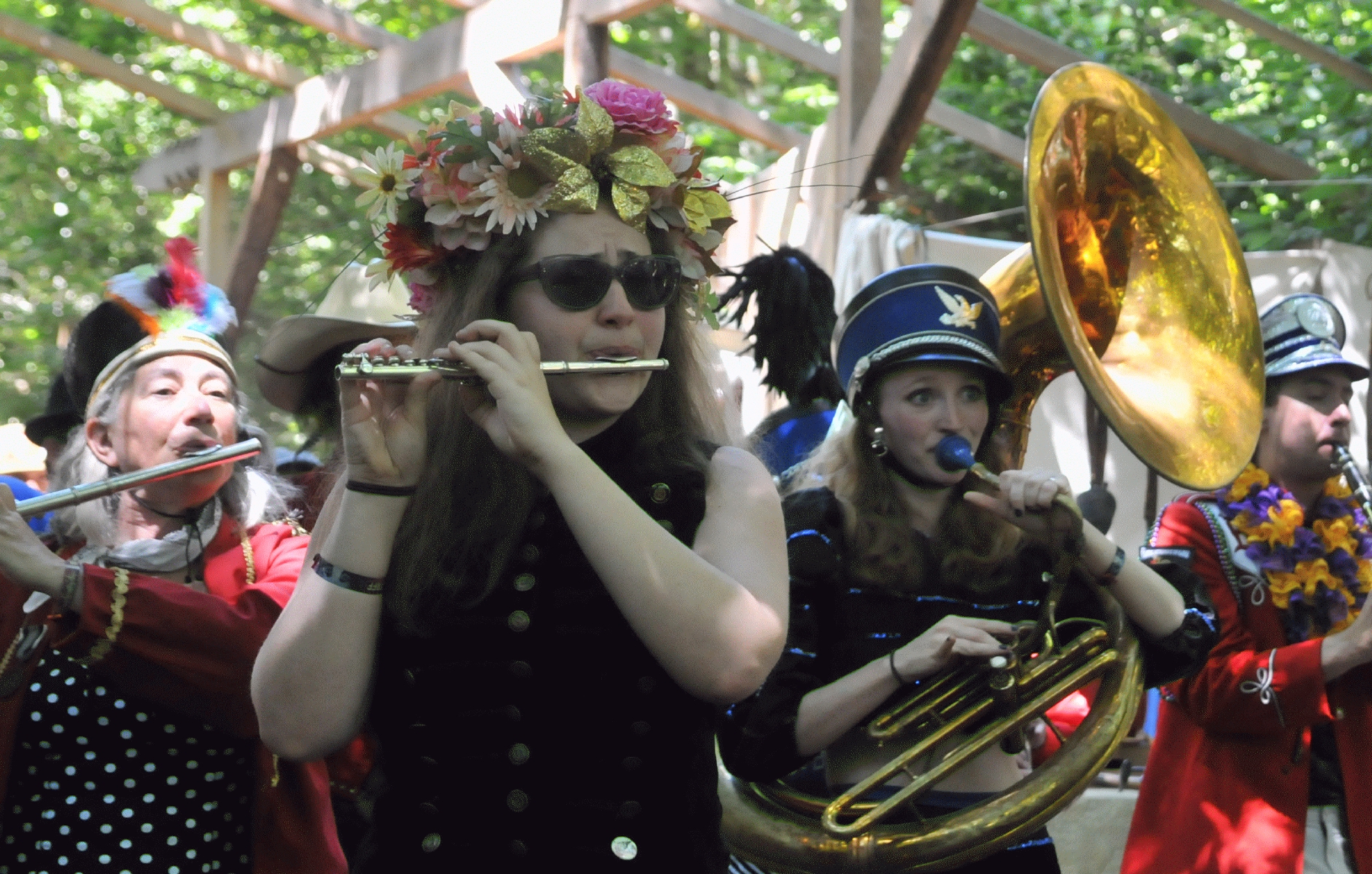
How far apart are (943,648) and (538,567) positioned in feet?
3.41

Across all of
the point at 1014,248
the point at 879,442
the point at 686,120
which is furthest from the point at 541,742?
the point at 686,120

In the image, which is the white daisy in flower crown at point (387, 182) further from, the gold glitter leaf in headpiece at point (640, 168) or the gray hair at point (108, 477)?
the gray hair at point (108, 477)

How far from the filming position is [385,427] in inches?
77.5

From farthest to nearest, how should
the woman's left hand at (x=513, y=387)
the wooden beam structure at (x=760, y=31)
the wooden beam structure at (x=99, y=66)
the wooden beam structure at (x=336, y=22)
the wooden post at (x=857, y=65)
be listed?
the wooden beam structure at (x=99, y=66), the wooden beam structure at (x=336, y=22), the wooden beam structure at (x=760, y=31), the wooden post at (x=857, y=65), the woman's left hand at (x=513, y=387)

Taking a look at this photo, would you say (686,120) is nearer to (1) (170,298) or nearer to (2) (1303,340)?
(2) (1303,340)

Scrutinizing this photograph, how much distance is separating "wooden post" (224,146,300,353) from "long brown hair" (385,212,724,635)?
8044 mm

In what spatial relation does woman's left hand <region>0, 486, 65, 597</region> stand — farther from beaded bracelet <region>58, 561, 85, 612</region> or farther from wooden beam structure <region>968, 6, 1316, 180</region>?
wooden beam structure <region>968, 6, 1316, 180</region>

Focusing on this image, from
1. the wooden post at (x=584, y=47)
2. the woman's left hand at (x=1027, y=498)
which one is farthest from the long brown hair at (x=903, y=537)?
the wooden post at (x=584, y=47)

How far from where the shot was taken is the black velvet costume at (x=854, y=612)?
2.84 meters

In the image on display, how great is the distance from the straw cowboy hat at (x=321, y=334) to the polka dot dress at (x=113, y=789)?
5.52 feet

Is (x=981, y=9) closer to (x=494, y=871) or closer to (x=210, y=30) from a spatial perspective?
(x=210, y=30)

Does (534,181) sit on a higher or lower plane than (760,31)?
higher

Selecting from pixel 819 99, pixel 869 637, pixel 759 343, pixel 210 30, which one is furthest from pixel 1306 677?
pixel 819 99

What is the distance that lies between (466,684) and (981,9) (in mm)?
6648
